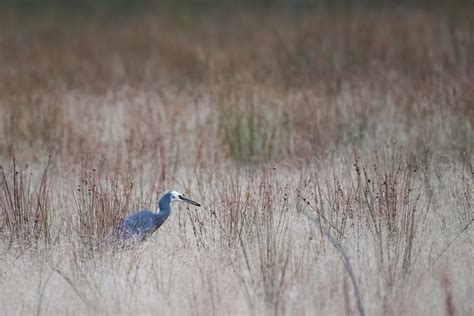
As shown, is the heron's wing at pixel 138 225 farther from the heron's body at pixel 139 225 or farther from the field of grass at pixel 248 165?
the field of grass at pixel 248 165

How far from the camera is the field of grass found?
4.66 metres

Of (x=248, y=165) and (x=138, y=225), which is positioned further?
(x=248, y=165)

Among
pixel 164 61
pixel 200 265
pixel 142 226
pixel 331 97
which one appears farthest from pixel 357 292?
pixel 164 61

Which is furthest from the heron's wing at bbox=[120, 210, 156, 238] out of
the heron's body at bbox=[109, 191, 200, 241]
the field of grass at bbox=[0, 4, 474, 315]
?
the field of grass at bbox=[0, 4, 474, 315]

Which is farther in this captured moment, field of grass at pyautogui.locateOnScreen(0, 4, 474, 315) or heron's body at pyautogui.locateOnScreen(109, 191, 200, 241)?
heron's body at pyautogui.locateOnScreen(109, 191, 200, 241)

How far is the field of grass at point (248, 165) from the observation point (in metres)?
4.66

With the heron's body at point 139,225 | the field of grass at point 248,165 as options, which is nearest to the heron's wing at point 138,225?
the heron's body at point 139,225

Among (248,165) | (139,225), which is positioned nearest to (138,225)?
(139,225)

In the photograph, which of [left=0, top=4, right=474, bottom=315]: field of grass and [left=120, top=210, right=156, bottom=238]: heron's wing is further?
[left=120, top=210, right=156, bottom=238]: heron's wing

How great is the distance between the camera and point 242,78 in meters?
8.48

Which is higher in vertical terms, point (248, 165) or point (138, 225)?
point (248, 165)

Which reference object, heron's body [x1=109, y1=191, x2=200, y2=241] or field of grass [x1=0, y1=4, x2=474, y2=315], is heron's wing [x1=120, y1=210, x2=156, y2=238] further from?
field of grass [x1=0, y1=4, x2=474, y2=315]

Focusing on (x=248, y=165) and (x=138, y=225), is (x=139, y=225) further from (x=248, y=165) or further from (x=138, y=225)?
(x=248, y=165)

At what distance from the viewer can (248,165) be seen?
7160 mm
